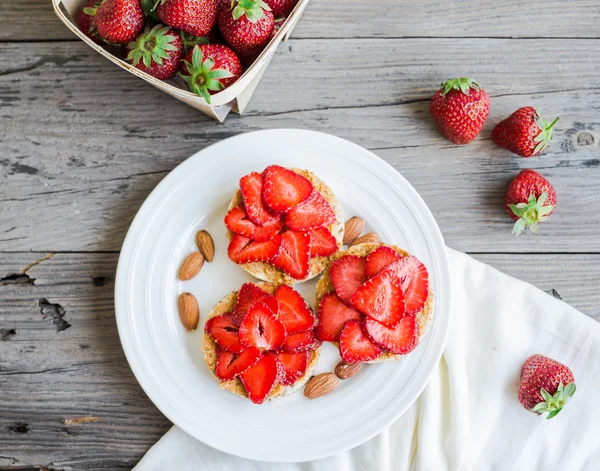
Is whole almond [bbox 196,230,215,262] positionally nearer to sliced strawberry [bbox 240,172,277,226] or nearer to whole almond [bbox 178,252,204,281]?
whole almond [bbox 178,252,204,281]

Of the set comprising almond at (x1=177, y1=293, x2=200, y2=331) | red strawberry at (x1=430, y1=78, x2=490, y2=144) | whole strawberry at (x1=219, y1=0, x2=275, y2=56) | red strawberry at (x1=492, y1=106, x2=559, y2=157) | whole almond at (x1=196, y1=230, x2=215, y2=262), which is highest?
whole strawberry at (x1=219, y1=0, x2=275, y2=56)

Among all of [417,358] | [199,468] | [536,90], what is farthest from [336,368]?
[536,90]

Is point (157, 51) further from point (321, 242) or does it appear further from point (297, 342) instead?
point (297, 342)

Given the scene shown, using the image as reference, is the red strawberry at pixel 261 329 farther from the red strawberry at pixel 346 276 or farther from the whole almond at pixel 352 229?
the whole almond at pixel 352 229

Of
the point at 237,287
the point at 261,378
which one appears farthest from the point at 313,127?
the point at 261,378

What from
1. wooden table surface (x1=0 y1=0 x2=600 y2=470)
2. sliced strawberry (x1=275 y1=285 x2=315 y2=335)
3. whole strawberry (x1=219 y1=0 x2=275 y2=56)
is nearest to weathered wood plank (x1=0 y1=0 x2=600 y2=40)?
wooden table surface (x1=0 y1=0 x2=600 y2=470)

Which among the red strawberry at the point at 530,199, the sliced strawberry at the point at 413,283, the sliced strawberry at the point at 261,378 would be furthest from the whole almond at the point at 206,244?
the red strawberry at the point at 530,199
